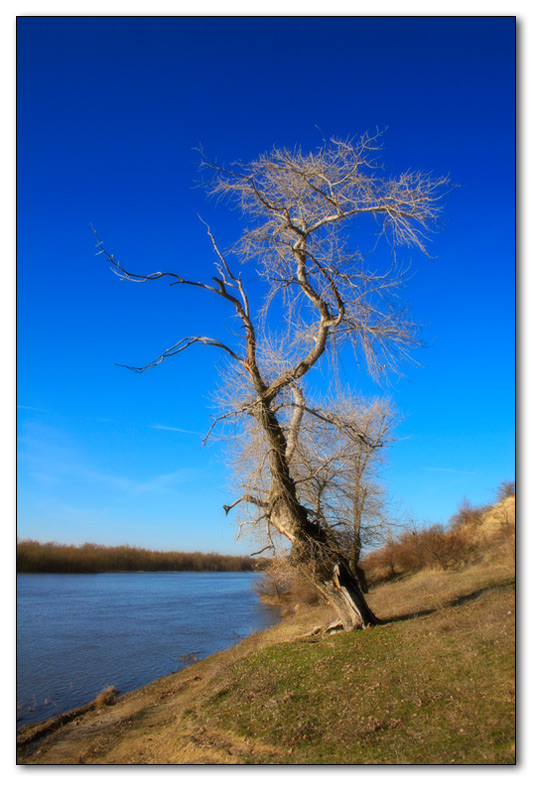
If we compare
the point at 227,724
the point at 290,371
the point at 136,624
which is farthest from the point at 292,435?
the point at 136,624

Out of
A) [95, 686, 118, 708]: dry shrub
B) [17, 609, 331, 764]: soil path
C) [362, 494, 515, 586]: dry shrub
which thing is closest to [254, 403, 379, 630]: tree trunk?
[17, 609, 331, 764]: soil path

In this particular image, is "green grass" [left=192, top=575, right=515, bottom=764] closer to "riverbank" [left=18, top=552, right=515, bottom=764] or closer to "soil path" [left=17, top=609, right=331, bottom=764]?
"riverbank" [left=18, top=552, right=515, bottom=764]

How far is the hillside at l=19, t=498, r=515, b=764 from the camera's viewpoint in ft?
18.5

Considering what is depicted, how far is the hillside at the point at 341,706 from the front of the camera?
564 cm

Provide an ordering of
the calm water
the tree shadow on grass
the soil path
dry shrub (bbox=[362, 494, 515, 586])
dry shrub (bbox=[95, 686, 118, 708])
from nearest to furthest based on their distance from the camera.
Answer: the soil path, the tree shadow on grass, dry shrub (bbox=[95, 686, 118, 708]), the calm water, dry shrub (bbox=[362, 494, 515, 586])

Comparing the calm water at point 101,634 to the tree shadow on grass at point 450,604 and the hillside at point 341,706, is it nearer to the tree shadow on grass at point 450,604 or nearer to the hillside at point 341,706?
the hillside at point 341,706

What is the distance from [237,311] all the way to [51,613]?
18.0 metres

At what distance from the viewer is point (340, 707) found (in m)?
6.98

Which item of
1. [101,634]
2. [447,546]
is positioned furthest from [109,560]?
[447,546]

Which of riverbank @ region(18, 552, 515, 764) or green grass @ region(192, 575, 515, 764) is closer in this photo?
green grass @ region(192, 575, 515, 764)

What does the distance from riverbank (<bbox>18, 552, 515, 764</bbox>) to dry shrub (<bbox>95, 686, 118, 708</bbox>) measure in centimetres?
21

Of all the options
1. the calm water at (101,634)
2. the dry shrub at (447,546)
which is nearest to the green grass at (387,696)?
the calm water at (101,634)

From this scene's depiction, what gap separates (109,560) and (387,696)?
2507 cm

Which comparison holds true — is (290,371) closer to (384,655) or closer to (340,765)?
(384,655)
